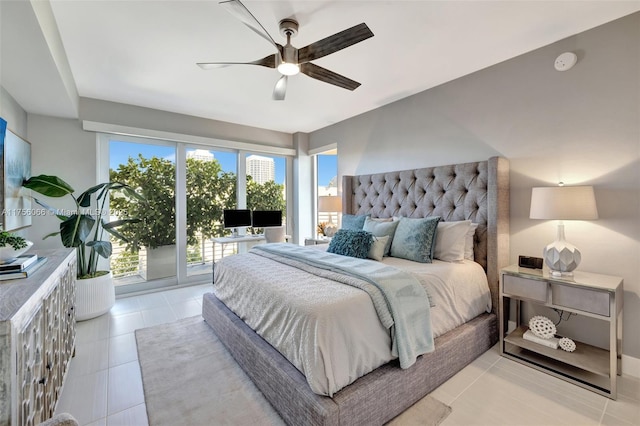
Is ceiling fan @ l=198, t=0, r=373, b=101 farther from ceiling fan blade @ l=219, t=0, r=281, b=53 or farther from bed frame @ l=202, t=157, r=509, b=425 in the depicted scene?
bed frame @ l=202, t=157, r=509, b=425

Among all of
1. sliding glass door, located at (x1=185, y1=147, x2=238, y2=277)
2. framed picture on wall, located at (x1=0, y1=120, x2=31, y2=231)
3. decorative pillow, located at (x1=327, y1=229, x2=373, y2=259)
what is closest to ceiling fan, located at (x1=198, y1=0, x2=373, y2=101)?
decorative pillow, located at (x1=327, y1=229, x2=373, y2=259)

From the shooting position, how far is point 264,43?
7.70ft

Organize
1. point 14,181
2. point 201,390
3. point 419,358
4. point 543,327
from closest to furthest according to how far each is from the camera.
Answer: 1. point 419,358
2. point 201,390
3. point 543,327
4. point 14,181

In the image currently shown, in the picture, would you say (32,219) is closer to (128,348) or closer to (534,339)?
(128,348)

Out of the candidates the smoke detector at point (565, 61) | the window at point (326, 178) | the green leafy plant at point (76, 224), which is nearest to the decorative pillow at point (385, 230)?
the smoke detector at point (565, 61)

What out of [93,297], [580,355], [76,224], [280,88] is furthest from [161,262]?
[580,355]

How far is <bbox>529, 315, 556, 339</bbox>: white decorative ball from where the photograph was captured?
2205 millimetres

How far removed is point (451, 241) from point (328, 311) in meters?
1.65

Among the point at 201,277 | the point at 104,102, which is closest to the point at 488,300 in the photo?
the point at 201,277

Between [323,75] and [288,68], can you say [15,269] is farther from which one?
[323,75]

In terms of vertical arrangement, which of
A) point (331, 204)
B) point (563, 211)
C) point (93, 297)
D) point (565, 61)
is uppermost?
point (565, 61)

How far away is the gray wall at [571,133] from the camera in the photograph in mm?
2045

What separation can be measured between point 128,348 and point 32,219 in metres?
2.03

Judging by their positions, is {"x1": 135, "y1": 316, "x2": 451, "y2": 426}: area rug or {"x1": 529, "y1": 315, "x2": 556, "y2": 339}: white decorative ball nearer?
{"x1": 135, "y1": 316, "x2": 451, "y2": 426}: area rug
